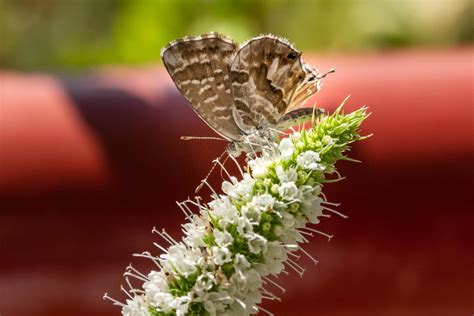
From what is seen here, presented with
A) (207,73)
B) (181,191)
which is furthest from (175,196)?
(207,73)

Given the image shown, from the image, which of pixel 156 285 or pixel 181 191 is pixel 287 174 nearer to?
pixel 156 285

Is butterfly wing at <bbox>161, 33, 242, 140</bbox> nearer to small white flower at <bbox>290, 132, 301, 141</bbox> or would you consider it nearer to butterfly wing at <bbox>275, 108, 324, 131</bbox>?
butterfly wing at <bbox>275, 108, 324, 131</bbox>

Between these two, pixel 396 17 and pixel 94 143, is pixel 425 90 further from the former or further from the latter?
pixel 396 17

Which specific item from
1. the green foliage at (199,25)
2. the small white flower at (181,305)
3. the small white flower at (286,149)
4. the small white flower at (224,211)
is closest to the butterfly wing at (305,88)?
the small white flower at (286,149)

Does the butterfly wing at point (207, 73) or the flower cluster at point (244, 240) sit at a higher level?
the butterfly wing at point (207, 73)

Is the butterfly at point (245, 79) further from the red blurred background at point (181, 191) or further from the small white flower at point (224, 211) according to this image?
the red blurred background at point (181, 191)

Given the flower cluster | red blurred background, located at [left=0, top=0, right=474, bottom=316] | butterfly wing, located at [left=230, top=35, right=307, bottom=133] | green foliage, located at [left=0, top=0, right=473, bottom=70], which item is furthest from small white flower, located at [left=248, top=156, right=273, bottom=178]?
green foliage, located at [left=0, top=0, right=473, bottom=70]

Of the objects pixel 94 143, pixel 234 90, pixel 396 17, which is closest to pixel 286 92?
pixel 234 90
